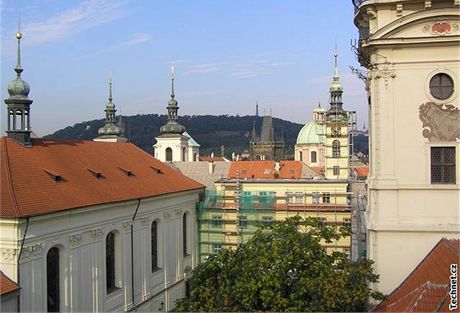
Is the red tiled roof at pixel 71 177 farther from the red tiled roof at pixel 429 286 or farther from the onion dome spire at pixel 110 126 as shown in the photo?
the onion dome spire at pixel 110 126

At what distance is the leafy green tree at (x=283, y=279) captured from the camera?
43.7 ft

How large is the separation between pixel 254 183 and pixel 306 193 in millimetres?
4504

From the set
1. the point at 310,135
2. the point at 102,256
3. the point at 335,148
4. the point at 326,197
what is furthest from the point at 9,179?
the point at 310,135

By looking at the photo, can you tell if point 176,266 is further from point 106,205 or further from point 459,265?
point 459,265

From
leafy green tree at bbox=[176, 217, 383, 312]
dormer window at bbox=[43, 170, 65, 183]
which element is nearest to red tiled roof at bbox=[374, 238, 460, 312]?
leafy green tree at bbox=[176, 217, 383, 312]

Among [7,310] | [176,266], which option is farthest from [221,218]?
[7,310]

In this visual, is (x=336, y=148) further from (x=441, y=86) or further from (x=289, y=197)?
(x=441, y=86)

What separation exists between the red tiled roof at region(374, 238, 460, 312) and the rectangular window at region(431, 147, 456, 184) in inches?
67.7

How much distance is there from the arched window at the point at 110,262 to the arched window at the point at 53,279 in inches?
145

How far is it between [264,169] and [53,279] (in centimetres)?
3494

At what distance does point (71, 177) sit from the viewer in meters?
22.7

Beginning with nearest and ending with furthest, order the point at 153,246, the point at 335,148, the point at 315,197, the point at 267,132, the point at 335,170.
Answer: the point at 153,246, the point at 315,197, the point at 335,148, the point at 335,170, the point at 267,132

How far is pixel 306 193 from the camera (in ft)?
119

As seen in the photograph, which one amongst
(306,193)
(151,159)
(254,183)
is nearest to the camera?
(151,159)
